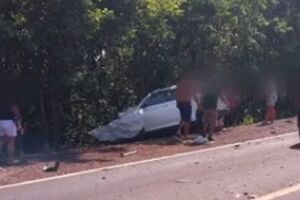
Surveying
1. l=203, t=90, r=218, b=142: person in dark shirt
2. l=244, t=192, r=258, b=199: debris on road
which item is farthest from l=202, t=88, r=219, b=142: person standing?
l=244, t=192, r=258, b=199: debris on road

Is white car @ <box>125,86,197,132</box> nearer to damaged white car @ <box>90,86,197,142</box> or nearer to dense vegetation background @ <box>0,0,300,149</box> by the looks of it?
damaged white car @ <box>90,86,197,142</box>

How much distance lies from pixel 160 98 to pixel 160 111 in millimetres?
468

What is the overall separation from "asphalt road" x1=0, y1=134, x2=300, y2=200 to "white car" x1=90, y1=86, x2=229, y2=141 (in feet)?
17.4

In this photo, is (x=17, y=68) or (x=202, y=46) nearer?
(x=17, y=68)

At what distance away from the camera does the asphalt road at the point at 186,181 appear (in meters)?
11.1

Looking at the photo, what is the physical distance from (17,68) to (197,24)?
6.70m

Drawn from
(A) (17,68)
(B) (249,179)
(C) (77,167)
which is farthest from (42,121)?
(B) (249,179)

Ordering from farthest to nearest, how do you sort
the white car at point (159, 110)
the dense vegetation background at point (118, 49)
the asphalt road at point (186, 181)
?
the white car at point (159, 110)
the dense vegetation background at point (118, 49)
the asphalt road at point (186, 181)

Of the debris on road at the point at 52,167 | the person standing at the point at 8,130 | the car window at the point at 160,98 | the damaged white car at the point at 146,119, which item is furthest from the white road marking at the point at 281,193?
the car window at the point at 160,98

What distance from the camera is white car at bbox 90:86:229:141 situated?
21.0m

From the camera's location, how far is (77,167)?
14.8 m

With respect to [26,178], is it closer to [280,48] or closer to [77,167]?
[77,167]

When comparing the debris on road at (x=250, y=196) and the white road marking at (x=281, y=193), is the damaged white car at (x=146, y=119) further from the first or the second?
the debris on road at (x=250, y=196)

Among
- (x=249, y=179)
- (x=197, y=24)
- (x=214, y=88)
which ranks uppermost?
(x=197, y=24)
